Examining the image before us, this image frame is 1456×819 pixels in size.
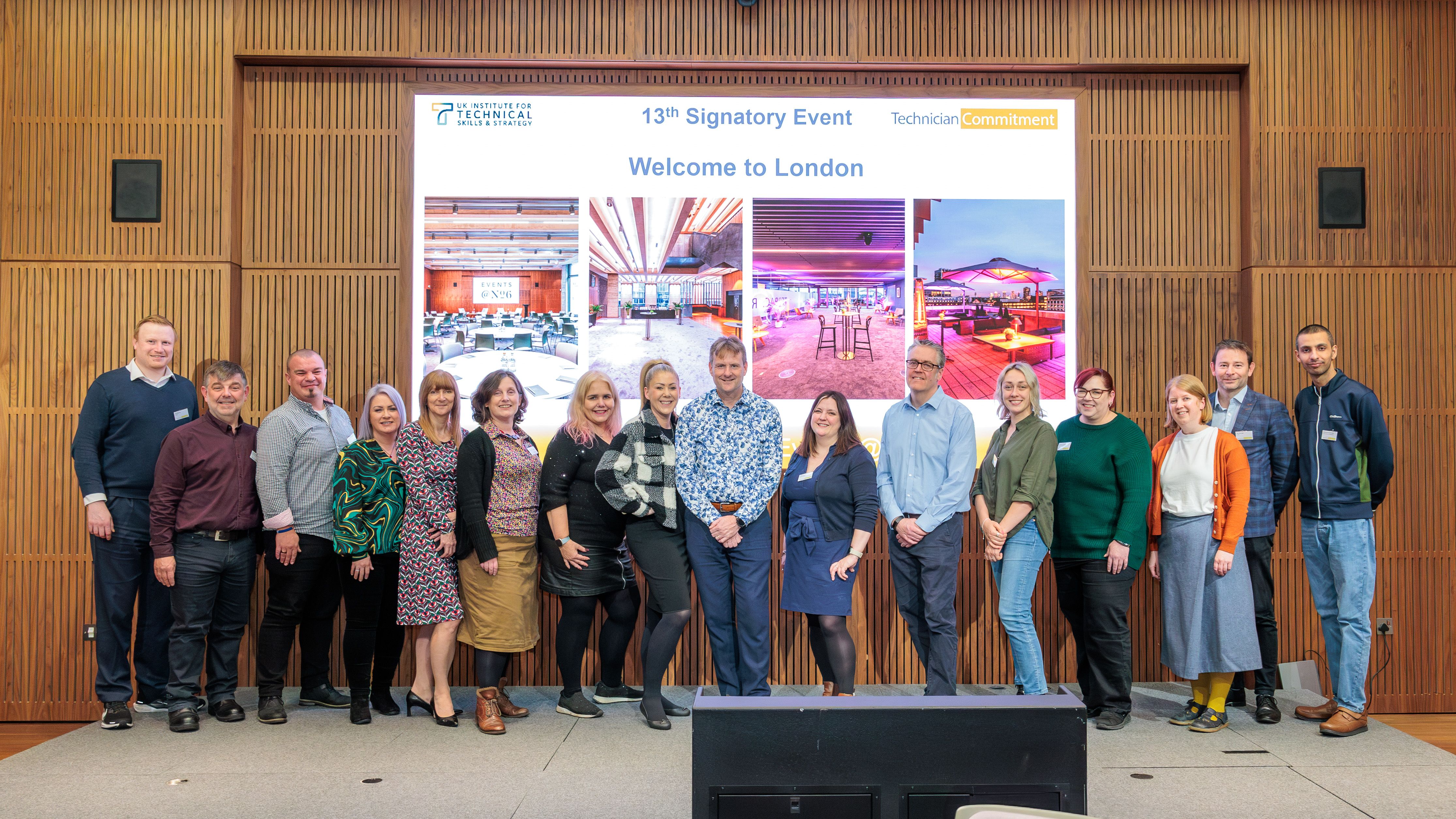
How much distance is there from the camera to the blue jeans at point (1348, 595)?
13.7 feet

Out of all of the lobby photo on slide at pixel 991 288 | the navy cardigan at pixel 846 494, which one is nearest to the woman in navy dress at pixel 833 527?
the navy cardigan at pixel 846 494

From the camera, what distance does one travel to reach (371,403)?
4.22 meters

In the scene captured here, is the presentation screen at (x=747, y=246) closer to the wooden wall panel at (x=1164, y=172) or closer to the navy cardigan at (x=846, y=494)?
the wooden wall panel at (x=1164, y=172)

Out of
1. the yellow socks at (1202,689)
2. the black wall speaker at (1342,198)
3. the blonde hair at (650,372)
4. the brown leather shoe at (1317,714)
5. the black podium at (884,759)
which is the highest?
the black wall speaker at (1342,198)

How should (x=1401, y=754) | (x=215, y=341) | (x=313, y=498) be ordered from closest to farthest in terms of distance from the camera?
(x=1401, y=754) → (x=313, y=498) → (x=215, y=341)

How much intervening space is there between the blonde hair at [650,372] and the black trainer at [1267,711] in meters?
3.08

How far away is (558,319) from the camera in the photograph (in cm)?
512

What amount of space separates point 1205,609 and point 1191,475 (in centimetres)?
60

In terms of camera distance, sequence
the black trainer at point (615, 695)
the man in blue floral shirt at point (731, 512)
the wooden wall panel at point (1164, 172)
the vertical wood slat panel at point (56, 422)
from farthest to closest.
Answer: the wooden wall panel at point (1164, 172)
the vertical wood slat panel at point (56, 422)
the black trainer at point (615, 695)
the man in blue floral shirt at point (731, 512)

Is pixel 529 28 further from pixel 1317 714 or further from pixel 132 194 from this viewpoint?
pixel 1317 714

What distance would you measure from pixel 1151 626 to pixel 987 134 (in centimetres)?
284

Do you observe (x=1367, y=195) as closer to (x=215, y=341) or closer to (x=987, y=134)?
(x=987, y=134)

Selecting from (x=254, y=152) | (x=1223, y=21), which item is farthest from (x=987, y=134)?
(x=254, y=152)

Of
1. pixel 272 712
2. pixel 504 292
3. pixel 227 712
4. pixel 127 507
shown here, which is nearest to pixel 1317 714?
pixel 504 292
